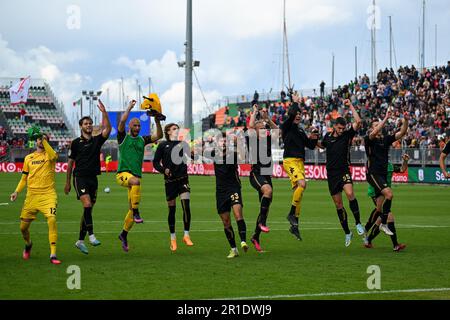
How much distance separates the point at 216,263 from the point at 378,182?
4.63 meters

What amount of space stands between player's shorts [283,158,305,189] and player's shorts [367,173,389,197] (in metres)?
1.72

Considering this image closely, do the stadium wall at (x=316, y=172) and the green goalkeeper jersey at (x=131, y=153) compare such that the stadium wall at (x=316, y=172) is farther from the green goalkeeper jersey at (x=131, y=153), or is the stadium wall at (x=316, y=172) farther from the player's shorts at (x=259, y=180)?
the green goalkeeper jersey at (x=131, y=153)

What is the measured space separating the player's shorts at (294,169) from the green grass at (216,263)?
149 cm

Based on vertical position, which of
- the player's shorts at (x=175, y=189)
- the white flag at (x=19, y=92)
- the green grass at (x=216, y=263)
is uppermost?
the white flag at (x=19, y=92)

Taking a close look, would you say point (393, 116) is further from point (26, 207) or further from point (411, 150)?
point (26, 207)

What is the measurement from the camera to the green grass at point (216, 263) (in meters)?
11.7

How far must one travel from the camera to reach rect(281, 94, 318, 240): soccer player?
721 inches

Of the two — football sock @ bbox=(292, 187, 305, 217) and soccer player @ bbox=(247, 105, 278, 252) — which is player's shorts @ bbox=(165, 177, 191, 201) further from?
football sock @ bbox=(292, 187, 305, 217)

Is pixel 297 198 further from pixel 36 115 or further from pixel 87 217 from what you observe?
pixel 36 115

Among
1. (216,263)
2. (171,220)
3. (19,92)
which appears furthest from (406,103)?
(19,92)

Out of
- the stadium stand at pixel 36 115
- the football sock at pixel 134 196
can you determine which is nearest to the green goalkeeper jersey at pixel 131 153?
the football sock at pixel 134 196

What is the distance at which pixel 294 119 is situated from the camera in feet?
59.6
